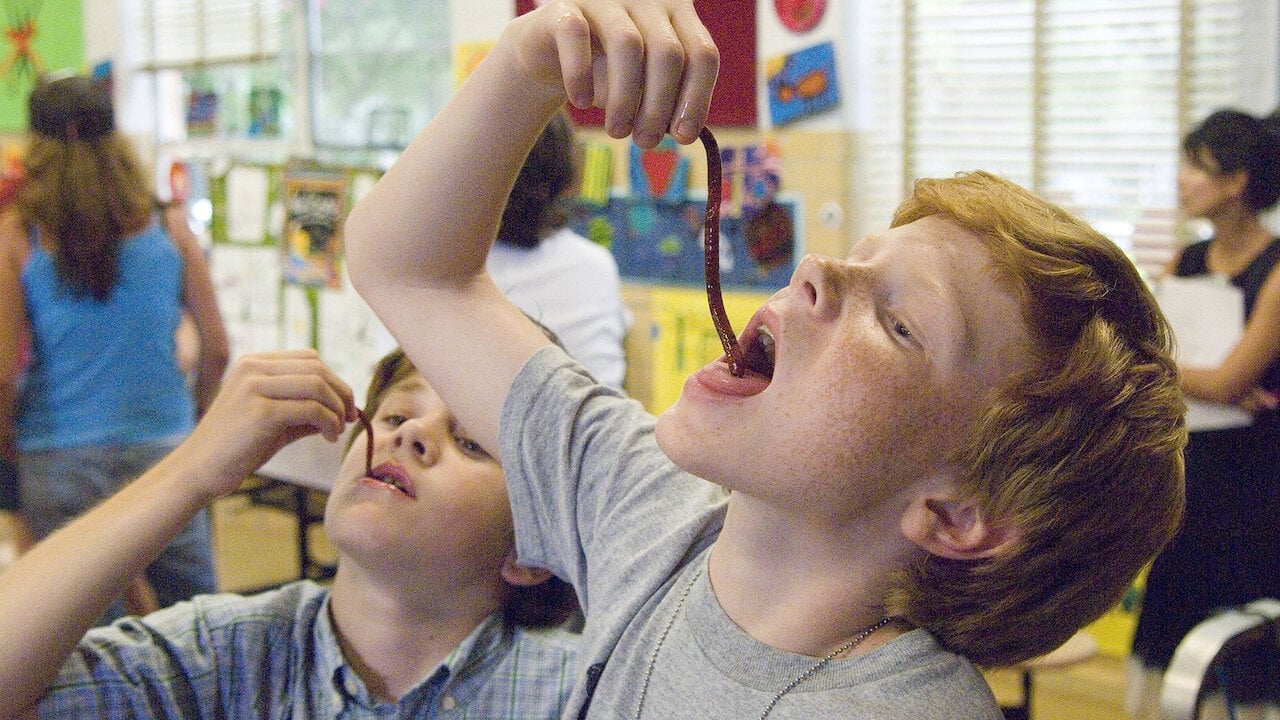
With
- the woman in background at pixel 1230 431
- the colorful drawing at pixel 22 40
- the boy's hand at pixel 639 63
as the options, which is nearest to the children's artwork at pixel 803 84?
the woman in background at pixel 1230 431

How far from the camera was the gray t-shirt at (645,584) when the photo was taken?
975mm

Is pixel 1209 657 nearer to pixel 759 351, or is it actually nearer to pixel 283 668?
pixel 759 351

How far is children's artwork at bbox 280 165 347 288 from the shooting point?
4305 millimetres

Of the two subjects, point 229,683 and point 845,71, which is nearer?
point 229,683

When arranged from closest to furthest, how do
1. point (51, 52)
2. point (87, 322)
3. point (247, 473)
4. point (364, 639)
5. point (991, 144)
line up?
point (247, 473) < point (364, 639) < point (87, 322) < point (991, 144) < point (51, 52)

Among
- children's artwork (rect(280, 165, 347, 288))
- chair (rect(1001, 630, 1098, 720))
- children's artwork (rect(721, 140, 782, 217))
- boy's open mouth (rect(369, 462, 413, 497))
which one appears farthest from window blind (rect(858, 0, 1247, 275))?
boy's open mouth (rect(369, 462, 413, 497))

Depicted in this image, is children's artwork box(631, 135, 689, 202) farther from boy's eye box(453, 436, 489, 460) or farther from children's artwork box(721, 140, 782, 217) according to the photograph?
boy's eye box(453, 436, 489, 460)

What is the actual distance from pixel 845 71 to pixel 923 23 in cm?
27

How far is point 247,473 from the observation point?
1249 mm

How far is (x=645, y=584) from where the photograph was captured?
1130 millimetres

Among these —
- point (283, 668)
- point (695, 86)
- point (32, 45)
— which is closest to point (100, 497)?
point (283, 668)

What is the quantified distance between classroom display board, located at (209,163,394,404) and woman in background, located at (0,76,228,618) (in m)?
1.05

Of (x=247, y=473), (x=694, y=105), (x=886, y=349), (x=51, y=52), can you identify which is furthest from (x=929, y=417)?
(x=51, y=52)

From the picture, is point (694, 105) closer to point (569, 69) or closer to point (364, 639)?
point (569, 69)
